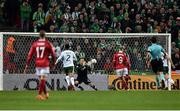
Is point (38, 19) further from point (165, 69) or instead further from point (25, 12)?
point (165, 69)

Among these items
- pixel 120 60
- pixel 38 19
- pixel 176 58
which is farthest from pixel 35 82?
pixel 176 58

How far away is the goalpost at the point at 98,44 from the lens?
87.4ft

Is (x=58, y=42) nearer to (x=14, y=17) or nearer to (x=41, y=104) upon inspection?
(x=14, y=17)

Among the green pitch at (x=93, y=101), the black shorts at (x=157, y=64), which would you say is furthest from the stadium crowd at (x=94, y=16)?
the green pitch at (x=93, y=101)

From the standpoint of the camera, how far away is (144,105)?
17.3 m

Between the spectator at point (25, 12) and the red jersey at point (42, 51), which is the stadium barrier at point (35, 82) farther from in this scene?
the red jersey at point (42, 51)

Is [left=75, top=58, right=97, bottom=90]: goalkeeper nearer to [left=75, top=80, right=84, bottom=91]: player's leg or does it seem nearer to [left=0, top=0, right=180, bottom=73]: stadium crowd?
[left=75, top=80, right=84, bottom=91]: player's leg

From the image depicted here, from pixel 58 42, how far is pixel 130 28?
13.7 ft

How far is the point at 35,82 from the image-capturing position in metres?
26.2

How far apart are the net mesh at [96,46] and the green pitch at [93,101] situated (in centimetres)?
556

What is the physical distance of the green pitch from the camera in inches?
655

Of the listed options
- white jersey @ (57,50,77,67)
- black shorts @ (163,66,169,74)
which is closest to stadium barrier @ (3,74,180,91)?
black shorts @ (163,66,169,74)

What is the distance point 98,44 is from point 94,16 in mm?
2726

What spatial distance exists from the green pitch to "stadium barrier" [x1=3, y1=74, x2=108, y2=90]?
4.53m
